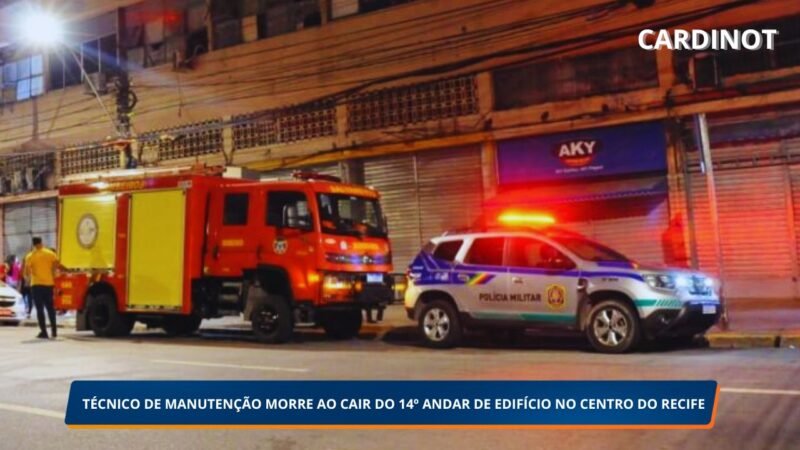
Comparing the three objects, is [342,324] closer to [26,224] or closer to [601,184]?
[601,184]

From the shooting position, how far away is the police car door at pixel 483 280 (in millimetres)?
11352

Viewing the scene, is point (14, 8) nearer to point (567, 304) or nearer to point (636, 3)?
point (636, 3)

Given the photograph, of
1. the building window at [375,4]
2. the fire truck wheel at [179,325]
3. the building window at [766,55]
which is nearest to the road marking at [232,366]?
the fire truck wheel at [179,325]

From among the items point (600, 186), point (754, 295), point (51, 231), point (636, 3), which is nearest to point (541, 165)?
point (600, 186)

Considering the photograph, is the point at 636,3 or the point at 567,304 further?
the point at 636,3

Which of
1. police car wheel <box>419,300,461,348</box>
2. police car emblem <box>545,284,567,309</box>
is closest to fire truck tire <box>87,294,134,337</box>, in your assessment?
police car wheel <box>419,300,461,348</box>

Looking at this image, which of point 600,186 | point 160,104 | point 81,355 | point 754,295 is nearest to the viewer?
point 81,355

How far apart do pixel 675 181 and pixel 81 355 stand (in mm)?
11664

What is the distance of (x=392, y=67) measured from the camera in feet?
62.6

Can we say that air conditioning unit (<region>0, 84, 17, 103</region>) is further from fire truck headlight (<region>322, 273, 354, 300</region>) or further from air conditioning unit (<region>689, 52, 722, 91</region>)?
air conditioning unit (<region>689, 52, 722, 91</region>)

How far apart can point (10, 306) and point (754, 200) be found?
1673 cm

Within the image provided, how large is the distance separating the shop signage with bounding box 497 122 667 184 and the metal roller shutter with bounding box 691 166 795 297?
3.65ft

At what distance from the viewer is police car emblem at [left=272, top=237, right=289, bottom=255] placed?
12.5 metres

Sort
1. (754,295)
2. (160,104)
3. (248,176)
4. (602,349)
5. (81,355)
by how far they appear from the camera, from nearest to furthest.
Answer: (602,349) < (81,355) < (248,176) < (754,295) < (160,104)
